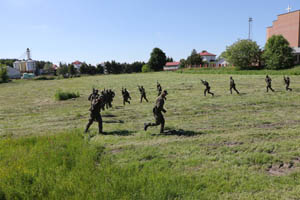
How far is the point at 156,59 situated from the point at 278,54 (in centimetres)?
6318

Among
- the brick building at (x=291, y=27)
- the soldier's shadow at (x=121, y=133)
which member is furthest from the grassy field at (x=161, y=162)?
the brick building at (x=291, y=27)

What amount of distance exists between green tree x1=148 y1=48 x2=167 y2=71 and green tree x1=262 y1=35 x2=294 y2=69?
59.5 metres

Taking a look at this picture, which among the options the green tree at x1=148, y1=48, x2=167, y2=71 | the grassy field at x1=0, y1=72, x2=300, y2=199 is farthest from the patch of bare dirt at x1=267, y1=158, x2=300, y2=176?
the green tree at x1=148, y1=48, x2=167, y2=71

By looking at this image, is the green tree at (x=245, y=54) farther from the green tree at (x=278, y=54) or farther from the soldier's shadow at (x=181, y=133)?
the soldier's shadow at (x=181, y=133)

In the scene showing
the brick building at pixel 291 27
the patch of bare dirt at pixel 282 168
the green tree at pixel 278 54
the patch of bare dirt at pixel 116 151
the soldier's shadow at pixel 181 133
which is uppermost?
the brick building at pixel 291 27

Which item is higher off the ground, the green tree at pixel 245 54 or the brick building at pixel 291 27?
the brick building at pixel 291 27

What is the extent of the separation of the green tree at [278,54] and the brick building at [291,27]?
7482mm

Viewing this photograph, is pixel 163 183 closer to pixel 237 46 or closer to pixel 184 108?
pixel 184 108

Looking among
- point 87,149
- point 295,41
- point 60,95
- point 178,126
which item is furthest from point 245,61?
point 87,149

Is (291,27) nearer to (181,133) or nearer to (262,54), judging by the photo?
(262,54)

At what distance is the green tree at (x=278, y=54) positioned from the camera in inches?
2019

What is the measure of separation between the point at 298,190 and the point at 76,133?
7803 millimetres

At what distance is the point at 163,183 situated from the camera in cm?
510

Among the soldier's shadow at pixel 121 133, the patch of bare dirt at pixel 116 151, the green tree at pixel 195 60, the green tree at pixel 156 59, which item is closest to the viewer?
the patch of bare dirt at pixel 116 151
